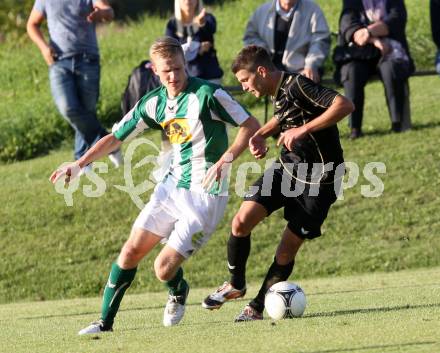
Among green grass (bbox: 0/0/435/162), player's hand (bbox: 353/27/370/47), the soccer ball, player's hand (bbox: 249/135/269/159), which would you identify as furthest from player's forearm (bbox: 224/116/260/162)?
green grass (bbox: 0/0/435/162)

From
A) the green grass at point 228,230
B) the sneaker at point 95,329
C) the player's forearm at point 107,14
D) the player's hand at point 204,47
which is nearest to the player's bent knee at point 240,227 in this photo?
the sneaker at point 95,329

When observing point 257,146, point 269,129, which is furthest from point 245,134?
point 257,146

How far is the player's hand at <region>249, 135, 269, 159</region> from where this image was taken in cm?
812

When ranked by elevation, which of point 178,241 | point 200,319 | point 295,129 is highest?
Result: point 295,129

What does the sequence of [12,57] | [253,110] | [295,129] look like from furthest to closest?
[12,57] < [253,110] < [295,129]

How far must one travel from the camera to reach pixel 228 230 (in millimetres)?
14602

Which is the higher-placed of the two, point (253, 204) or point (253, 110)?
point (253, 204)

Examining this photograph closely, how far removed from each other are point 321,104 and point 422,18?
44.8 feet

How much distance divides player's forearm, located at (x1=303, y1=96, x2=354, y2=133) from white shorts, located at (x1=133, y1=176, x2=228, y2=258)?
2.64 feet

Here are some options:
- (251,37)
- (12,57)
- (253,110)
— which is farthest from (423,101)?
(12,57)

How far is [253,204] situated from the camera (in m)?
8.58

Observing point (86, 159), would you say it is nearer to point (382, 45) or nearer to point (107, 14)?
point (107, 14)

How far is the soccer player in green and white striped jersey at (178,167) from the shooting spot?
27.2 ft

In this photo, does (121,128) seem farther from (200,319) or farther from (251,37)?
(251,37)
